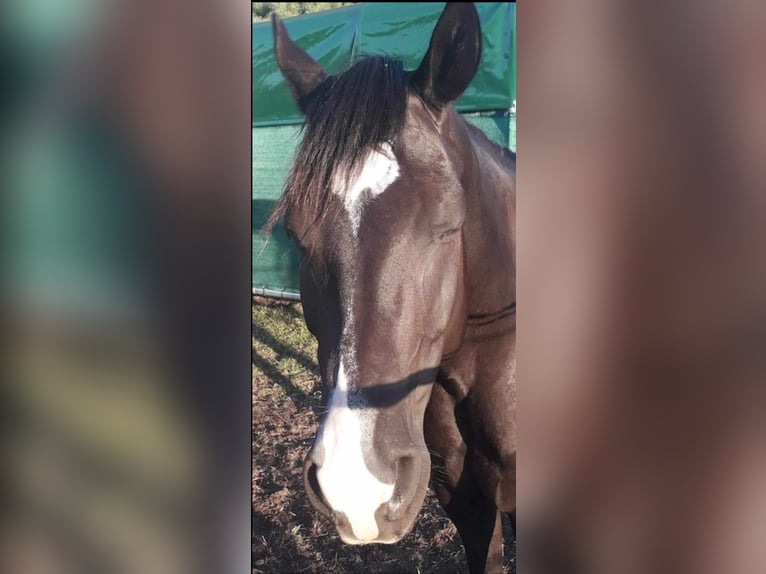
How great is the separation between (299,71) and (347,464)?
1241mm

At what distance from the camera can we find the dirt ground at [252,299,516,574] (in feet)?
7.65

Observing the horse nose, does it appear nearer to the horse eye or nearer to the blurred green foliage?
the horse eye

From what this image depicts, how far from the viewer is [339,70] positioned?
7.63ft

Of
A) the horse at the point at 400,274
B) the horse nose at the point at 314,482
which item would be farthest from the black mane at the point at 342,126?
the horse nose at the point at 314,482

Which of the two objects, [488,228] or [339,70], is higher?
[339,70]

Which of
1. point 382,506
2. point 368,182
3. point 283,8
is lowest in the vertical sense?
point 382,506

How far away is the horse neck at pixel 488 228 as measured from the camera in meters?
2.33
